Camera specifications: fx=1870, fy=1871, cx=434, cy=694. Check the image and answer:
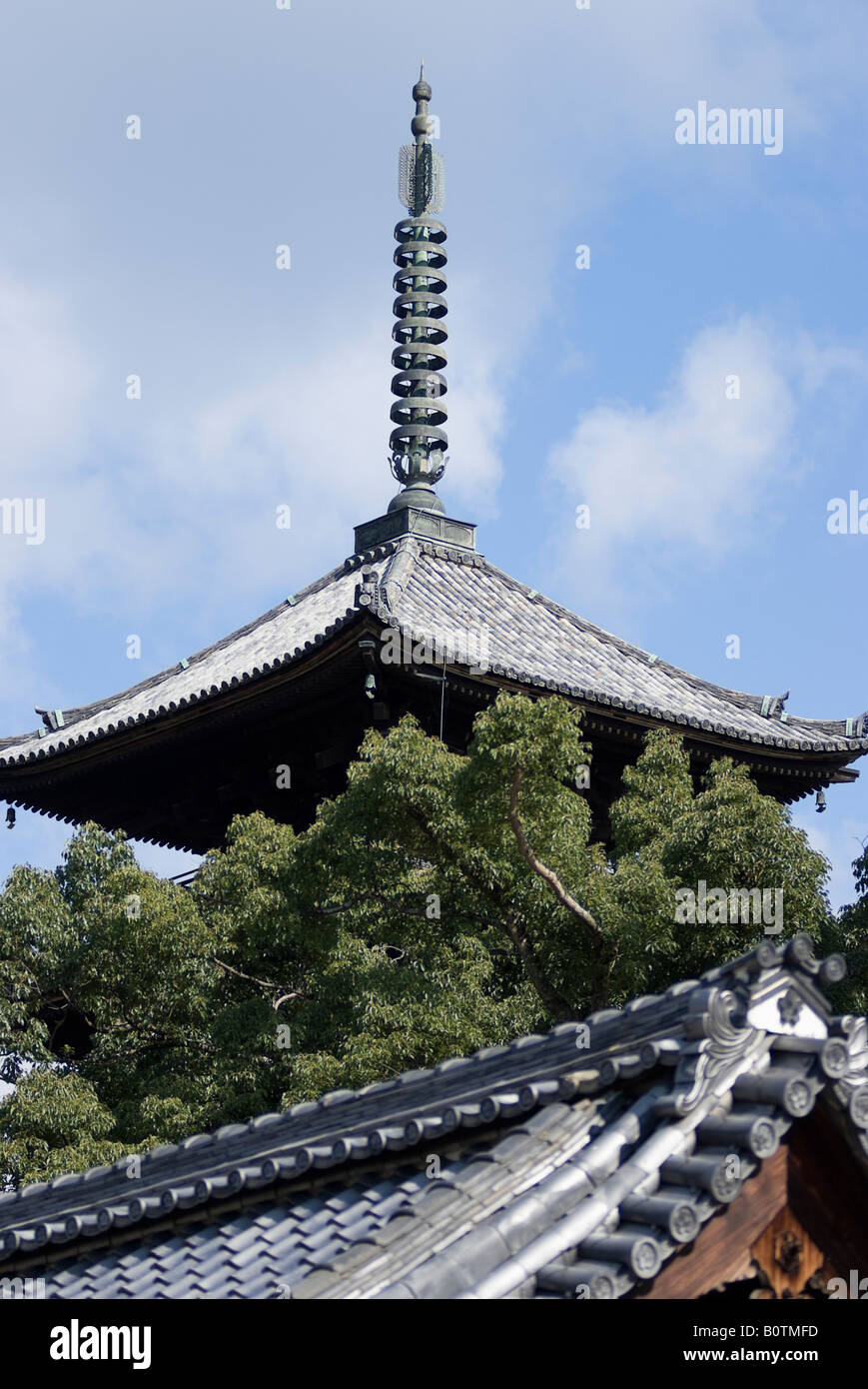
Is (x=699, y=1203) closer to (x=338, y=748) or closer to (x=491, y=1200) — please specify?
(x=491, y=1200)

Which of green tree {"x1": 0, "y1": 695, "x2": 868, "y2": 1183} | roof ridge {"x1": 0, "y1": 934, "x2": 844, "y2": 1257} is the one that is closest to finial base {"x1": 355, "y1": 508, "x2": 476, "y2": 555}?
green tree {"x1": 0, "y1": 695, "x2": 868, "y2": 1183}

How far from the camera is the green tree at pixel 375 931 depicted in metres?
13.3

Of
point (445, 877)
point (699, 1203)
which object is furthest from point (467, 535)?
point (699, 1203)

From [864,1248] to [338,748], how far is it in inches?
512

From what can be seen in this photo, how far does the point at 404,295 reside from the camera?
24859 millimetres

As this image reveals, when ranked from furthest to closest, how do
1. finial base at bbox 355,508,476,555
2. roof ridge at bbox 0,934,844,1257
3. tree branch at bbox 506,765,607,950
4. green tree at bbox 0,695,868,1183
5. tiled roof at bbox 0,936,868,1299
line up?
finial base at bbox 355,508,476,555, green tree at bbox 0,695,868,1183, tree branch at bbox 506,765,607,950, roof ridge at bbox 0,934,844,1257, tiled roof at bbox 0,936,868,1299

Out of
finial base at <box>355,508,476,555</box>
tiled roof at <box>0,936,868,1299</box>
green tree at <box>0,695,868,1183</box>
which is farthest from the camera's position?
finial base at <box>355,508,476,555</box>

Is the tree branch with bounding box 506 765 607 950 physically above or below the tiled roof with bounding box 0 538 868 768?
below

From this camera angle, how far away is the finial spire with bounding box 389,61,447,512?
78.1ft

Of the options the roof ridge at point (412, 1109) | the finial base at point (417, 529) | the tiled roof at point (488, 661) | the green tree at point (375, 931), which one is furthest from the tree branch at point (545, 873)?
Result: the finial base at point (417, 529)

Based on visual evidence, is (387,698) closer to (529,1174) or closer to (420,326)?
(420,326)

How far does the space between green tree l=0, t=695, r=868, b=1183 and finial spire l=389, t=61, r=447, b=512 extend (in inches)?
348

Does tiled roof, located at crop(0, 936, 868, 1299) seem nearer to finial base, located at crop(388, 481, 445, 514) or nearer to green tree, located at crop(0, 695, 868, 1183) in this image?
green tree, located at crop(0, 695, 868, 1183)

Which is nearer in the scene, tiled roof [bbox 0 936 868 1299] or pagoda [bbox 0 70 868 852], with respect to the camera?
tiled roof [bbox 0 936 868 1299]
